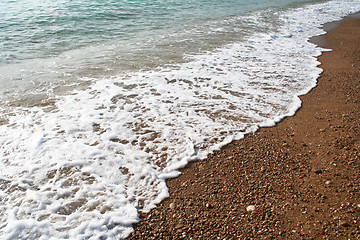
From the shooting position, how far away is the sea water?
3160mm

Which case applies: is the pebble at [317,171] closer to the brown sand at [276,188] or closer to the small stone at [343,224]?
the brown sand at [276,188]

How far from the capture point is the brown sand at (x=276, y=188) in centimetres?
277

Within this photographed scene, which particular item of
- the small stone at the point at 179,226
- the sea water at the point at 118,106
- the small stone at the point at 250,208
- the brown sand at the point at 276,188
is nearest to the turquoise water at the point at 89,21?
the sea water at the point at 118,106

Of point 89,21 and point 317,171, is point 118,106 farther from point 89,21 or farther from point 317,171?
point 89,21

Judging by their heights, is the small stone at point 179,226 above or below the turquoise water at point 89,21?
below

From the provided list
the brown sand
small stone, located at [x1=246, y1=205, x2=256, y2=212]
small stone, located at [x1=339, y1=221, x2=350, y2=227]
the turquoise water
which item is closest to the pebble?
the brown sand

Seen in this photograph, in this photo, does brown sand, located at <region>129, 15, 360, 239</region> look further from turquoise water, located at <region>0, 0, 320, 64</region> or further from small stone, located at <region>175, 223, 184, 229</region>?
turquoise water, located at <region>0, 0, 320, 64</region>

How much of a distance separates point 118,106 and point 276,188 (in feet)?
11.6

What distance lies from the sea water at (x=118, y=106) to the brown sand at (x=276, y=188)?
300 millimetres

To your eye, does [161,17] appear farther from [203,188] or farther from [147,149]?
[203,188]

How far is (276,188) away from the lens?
3273 millimetres

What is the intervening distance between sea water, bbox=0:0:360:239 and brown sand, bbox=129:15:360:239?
30cm

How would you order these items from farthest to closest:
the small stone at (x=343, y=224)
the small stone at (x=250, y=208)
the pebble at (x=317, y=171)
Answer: the pebble at (x=317, y=171) → the small stone at (x=250, y=208) → the small stone at (x=343, y=224)

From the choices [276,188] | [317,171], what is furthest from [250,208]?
[317,171]
